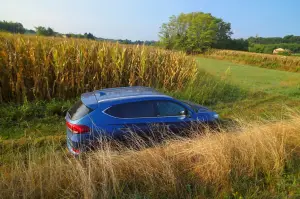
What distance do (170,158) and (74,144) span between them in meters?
2.01

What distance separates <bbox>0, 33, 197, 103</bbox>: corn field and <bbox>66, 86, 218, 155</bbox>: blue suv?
4.52m

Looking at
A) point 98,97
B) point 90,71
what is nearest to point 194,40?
point 90,71

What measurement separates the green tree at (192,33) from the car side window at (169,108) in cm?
5869

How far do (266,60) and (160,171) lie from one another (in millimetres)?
41302

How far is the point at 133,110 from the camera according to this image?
201 inches

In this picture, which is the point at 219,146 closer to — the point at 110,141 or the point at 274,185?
the point at 274,185

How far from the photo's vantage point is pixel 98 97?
5.18 meters

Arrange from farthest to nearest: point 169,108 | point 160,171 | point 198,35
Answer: point 198,35 < point 169,108 < point 160,171

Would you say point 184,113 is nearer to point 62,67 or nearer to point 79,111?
point 79,111

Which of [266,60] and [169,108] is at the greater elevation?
[266,60]

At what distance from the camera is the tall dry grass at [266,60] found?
34.5 meters

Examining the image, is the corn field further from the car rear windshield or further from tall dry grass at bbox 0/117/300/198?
tall dry grass at bbox 0/117/300/198

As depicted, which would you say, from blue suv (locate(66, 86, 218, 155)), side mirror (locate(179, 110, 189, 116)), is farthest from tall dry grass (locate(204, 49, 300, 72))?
blue suv (locate(66, 86, 218, 155))

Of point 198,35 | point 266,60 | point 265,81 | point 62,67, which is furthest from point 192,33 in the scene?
point 62,67
